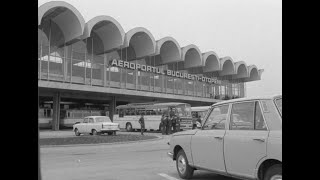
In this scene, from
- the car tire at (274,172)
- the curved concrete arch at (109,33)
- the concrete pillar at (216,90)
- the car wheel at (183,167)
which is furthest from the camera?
the concrete pillar at (216,90)

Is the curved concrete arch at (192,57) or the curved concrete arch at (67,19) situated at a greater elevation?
the curved concrete arch at (67,19)

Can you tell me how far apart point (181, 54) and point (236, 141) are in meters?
47.7

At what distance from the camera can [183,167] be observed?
8.70 meters

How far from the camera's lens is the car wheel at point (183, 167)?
8.52 meters

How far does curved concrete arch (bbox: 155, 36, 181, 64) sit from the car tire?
150 feet

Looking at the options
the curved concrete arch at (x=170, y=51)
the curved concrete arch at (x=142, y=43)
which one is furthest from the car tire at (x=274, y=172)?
the curved concrete arch at (x=170, y=51)

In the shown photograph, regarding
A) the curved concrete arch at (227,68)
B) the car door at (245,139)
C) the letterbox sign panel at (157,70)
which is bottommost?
the car door at (245,139)

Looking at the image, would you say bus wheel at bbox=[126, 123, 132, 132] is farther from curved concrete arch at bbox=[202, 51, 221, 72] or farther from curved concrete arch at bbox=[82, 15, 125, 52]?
curved concrete arch at bbox=[202, 51, 221, 72]

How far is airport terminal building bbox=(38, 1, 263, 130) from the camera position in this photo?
39.4m

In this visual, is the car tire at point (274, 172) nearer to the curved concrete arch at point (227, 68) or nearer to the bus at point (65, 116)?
the bus at point (65, 116)

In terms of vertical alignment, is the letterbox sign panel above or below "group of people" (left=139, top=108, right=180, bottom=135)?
above

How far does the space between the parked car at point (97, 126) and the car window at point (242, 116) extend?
2259 cm

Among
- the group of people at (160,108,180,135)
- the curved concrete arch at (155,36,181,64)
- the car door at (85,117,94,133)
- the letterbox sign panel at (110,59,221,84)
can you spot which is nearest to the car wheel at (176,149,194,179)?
the group of people at (160,108,180,135)

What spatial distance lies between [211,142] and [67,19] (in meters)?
34.6
